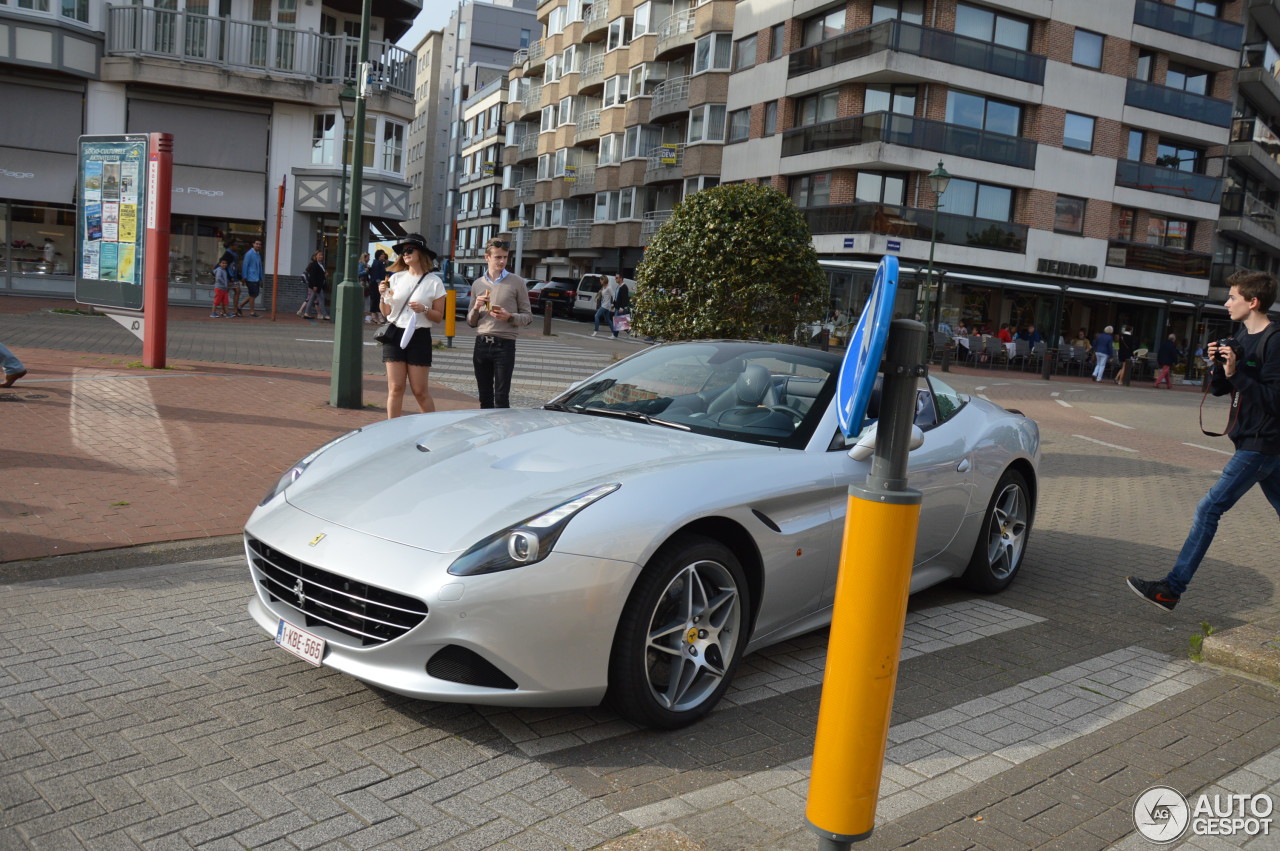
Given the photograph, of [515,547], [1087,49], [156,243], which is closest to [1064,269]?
[1087,49]

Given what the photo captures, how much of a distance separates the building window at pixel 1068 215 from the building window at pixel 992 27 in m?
5.96

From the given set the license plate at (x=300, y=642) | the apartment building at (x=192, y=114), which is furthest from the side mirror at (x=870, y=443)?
the apartment building at (x=192, y=114)

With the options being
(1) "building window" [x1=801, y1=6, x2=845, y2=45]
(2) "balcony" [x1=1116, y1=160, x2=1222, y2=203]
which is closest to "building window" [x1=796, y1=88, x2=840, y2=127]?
(1) "building window" [x1=801, y1=6, x2=845, y2=45]

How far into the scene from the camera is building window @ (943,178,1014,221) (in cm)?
3812

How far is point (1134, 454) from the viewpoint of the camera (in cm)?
1397

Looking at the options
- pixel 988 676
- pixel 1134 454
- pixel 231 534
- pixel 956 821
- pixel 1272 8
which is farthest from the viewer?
pixel 1272 8

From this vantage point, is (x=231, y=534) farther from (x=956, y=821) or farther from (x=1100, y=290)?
(x=1100, y=290)

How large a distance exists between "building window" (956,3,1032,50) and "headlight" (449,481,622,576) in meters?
38.0

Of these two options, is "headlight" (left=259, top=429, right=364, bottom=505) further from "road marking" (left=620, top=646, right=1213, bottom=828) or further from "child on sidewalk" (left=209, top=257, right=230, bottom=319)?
"child on sidewalk" (left=209, top=257, right=230, bottom=319)

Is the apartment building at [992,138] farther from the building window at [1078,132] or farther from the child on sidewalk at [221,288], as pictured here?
the child on sidewalk at [221,288]

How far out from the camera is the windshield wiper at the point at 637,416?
15.8 feet

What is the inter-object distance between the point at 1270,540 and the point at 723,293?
5.42 m

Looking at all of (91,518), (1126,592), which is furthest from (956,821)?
(91,518)

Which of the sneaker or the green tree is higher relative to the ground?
the green tree
